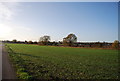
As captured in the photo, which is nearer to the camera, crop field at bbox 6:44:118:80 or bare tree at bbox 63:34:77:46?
crop field at bbox 6:44:118:80

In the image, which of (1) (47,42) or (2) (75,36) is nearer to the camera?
(2) (75,36)

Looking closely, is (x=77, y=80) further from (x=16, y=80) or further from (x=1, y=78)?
(x=1, y=78)

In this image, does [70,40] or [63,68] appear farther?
[70,40]

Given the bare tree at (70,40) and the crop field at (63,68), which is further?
the bare tree at (70,40)

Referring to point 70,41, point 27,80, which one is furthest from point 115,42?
point 27,80

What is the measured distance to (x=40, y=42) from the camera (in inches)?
4407

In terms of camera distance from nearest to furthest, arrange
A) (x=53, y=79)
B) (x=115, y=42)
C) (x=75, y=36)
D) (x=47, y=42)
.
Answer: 1. (x=53, y=79)
2. (x=115, y=42)
3. (x=75, y=36)
4. (x=47, y=42)

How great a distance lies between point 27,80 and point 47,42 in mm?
104311

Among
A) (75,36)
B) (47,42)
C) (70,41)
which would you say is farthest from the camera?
(47,42)

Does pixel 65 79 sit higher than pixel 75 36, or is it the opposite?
pixel 75 36

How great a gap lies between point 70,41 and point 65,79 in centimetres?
8271

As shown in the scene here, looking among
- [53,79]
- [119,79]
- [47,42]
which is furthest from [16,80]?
[47,42]

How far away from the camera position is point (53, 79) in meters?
6.99

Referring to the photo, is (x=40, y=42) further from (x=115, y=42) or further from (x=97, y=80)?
(x=97, y=80)
